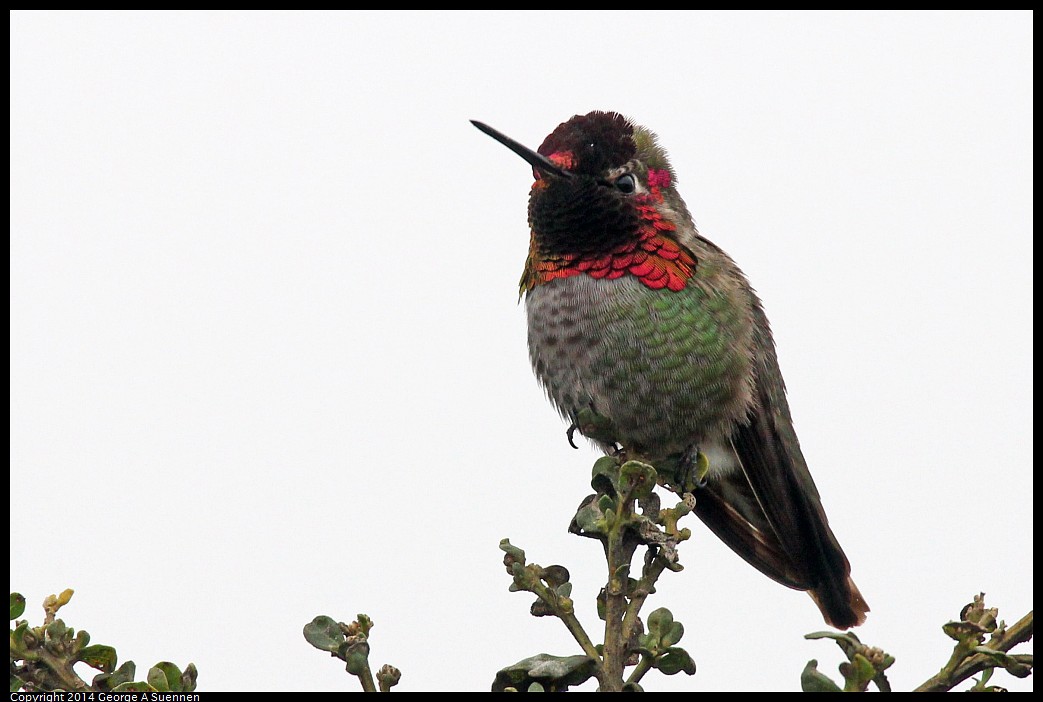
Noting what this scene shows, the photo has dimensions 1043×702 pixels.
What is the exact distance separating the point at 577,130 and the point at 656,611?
2610 millimetres

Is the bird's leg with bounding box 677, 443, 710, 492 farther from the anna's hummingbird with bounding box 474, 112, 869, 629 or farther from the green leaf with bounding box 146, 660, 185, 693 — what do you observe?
the green leaf with bounding box 146, 660, 185, 693

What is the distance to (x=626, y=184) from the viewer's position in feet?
15.7

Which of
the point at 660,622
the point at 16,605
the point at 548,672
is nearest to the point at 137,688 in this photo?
the point at 16,605

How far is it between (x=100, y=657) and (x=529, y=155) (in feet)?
8.76

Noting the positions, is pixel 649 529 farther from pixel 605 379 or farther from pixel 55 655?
pixel 605 379

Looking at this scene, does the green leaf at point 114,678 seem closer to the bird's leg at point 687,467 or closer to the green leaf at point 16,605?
the green leaf at point 16,605

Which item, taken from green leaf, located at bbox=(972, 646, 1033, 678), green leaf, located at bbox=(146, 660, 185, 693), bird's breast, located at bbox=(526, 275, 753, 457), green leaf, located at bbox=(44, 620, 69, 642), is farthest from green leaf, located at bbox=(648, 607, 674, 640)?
bird's breast, located at bbox=(526, 275, 753, 457)

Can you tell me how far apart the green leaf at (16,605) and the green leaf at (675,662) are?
5.02 feet

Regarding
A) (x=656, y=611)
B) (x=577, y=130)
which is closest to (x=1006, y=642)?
(x=656, y=611)

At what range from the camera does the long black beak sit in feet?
14.2

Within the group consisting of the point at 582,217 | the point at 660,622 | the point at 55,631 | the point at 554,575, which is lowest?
the point at 55,631

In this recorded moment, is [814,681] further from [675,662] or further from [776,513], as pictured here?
[776,513]

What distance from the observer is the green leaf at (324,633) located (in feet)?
8.58

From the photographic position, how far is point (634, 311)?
461 cm
